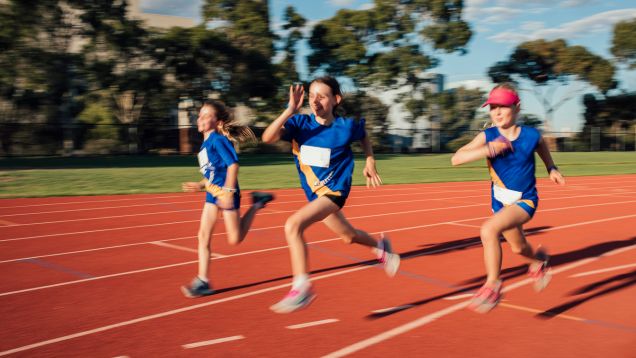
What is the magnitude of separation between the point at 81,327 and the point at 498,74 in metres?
55.9

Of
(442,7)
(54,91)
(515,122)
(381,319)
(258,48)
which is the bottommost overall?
(381,319)

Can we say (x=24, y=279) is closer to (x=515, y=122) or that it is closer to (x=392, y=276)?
(x=392, y=276)

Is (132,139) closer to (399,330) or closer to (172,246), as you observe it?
(172,246)

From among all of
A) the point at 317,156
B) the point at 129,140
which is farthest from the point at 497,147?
the point at 129,140

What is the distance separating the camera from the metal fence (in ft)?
100

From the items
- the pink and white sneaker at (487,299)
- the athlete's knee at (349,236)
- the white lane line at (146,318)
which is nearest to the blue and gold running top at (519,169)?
the pink and white sneaker at (487,299)

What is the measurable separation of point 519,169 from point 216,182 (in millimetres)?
2497

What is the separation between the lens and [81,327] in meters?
4.50

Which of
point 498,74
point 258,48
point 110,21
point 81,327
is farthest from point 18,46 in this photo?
point 498,74

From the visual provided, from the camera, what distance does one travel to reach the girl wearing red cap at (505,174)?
15.2 ft

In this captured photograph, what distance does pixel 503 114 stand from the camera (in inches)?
187

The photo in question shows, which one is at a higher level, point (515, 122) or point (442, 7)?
point (442, 7)

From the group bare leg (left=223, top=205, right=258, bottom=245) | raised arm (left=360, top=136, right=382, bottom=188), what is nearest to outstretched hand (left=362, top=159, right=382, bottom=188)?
raised arm (left=360, top=136, right=382, bottom=188)

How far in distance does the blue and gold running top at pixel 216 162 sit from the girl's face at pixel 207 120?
8 centimetres
